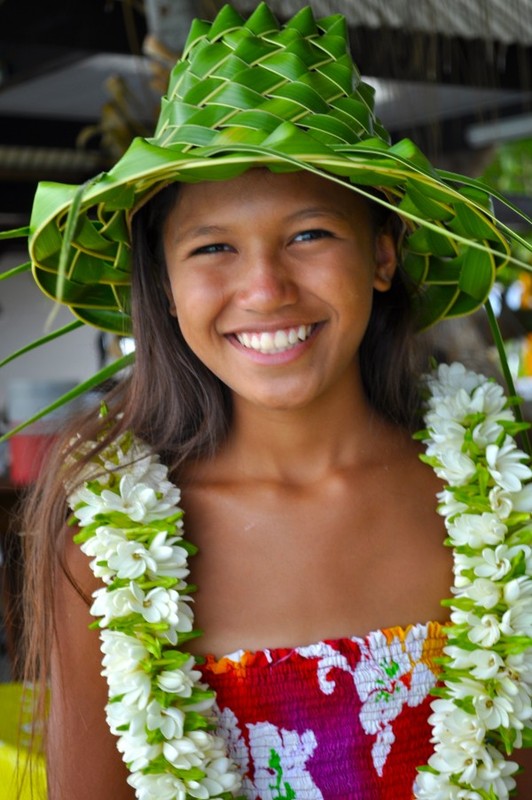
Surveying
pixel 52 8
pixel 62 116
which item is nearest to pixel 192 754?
pixel 52 8

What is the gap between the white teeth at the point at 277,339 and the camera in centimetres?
147

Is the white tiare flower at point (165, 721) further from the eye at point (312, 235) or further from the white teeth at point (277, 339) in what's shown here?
the eye at point (312, 235)

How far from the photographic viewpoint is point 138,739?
1426mm

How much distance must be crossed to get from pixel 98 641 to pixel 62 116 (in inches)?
235

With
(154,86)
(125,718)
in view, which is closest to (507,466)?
(125,718)

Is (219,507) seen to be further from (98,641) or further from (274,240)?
(274,240)

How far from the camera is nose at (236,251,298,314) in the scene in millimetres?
1435

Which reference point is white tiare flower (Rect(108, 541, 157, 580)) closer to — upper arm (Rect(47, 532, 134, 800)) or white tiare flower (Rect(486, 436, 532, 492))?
upper arm (Rect(47, 532, 134, 800))

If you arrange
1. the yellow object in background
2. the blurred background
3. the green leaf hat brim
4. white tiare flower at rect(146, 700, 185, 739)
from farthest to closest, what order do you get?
the blurred background → the yellow object in background → white tiare flower at rect(146, 700, 185, 739) → the green leaf hat brim

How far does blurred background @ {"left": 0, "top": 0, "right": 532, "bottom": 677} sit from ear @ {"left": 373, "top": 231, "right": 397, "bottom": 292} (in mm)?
518

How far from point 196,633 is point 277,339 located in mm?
387

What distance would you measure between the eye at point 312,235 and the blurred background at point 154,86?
0.49 m

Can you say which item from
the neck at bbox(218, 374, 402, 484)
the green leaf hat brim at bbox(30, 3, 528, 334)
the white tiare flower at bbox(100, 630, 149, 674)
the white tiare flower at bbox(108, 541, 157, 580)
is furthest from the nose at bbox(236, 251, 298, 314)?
the white tiare flower at bbox(100, 630, 149, 674)

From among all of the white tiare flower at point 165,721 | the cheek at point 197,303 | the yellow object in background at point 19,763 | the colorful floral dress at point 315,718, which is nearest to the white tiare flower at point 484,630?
→ the colorful floral dress at point 315,718
